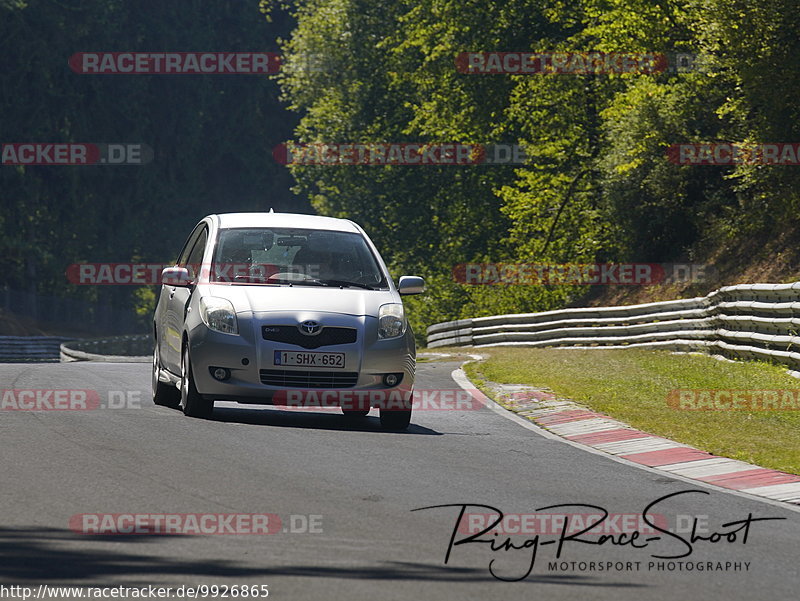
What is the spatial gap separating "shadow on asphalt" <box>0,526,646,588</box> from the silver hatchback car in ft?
16.2

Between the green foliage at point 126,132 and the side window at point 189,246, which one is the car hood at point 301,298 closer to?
the side window at point 189,246

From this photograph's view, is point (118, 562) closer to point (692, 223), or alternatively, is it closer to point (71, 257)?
point (692, 223)

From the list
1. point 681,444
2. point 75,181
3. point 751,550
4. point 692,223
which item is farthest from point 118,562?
point 75,181

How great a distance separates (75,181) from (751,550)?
53355 mm

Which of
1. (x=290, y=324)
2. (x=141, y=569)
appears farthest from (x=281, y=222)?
(x=141, y=569)

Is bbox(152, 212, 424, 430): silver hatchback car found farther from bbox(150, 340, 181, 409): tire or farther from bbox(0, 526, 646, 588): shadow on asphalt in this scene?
bbox(0, 526, 646, 588): shadow on asphalt

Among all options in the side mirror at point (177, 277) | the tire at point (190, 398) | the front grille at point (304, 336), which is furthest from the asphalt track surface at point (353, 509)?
the side mirror at point (177, 277)

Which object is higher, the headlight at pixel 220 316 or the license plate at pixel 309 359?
the headlight at pixel 220 316

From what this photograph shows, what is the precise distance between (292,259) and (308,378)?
4.83ft

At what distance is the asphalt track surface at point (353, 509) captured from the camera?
21.1 ft

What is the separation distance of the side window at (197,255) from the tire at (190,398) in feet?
3.19

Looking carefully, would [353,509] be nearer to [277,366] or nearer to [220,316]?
[277,366]

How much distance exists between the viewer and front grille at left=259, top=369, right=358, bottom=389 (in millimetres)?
11859

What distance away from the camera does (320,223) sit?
1354 cm
